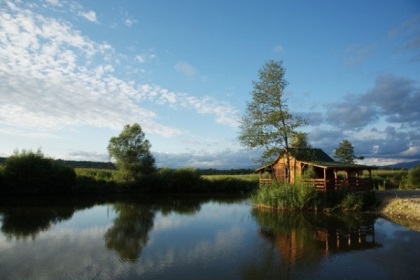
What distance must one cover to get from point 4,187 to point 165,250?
1381 inches

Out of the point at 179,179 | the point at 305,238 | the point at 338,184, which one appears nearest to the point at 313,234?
the point at 305,238

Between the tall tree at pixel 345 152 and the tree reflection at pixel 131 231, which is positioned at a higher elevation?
the tall tree at pixel 345 152

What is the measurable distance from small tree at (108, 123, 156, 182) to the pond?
2537 centimetres

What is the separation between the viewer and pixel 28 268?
40.2 ft

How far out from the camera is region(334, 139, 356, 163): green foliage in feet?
228

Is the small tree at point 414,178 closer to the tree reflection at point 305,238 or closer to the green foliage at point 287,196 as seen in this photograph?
the green foliage at point 287,196

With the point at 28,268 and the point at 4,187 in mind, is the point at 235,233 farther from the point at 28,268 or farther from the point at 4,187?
the point at 4,187

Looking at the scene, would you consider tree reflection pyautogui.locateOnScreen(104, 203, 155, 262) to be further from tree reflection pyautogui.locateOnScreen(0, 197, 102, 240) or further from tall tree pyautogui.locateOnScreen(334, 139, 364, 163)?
tall tree pyautogui.locateOnScreen(334, 139, 364, 163)

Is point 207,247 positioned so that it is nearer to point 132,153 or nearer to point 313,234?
point 313,234

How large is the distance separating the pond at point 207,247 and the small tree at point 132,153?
25366 millimetres

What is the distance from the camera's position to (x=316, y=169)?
114 feet

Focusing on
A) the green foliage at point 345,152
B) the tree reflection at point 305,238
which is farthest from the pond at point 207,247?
the green foliage at point 345,152

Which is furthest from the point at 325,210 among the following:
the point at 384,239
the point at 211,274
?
the point at 211,274

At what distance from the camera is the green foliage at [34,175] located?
42.9 m
